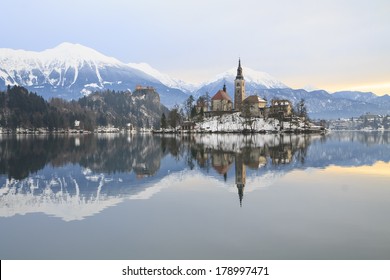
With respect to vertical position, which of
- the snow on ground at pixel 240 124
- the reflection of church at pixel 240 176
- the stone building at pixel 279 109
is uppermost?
the stone building at pixel 279 109

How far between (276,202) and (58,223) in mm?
13347

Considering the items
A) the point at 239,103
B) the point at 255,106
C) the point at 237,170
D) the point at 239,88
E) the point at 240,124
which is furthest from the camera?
the point at 239,88

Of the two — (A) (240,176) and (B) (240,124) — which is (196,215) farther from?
(B) (240,124)

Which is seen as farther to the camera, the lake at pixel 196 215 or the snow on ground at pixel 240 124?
the snow on ground at pixel 240 124

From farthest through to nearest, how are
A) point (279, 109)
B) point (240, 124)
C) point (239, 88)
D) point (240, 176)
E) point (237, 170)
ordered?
point (239, 88) < point (279, 109) < point (240, 124) < point (237, 170) < point (240, 176)

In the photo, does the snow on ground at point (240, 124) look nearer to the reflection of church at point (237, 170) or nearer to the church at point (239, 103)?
the church at point (239, 103)

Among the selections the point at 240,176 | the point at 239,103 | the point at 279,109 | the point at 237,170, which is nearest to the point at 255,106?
the point at 279,109

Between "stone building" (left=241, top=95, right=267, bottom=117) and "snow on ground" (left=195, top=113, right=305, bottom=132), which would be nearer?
"snow on ground" (left=195, top=113, right=305, bottom=132)

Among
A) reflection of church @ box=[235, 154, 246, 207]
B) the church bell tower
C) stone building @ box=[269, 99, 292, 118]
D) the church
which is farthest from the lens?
the church bell tower

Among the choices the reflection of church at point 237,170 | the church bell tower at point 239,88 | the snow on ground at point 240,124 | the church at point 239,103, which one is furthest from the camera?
the church bell tower at point 239,88

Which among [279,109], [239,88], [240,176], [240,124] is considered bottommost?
[240,176]

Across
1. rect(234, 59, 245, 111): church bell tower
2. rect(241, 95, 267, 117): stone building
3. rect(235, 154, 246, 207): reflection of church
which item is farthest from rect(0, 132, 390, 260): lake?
rect(234, 59, 245, 111): church bell tower

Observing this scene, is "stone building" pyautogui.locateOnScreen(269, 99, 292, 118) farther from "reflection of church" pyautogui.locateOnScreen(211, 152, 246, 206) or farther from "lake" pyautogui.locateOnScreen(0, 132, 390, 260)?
"lake" pyautogui.locateOnScreen(0, 132, 390, 260)

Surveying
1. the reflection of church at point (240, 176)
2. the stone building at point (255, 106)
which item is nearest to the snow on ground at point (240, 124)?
the stone building at point (255, 106)
